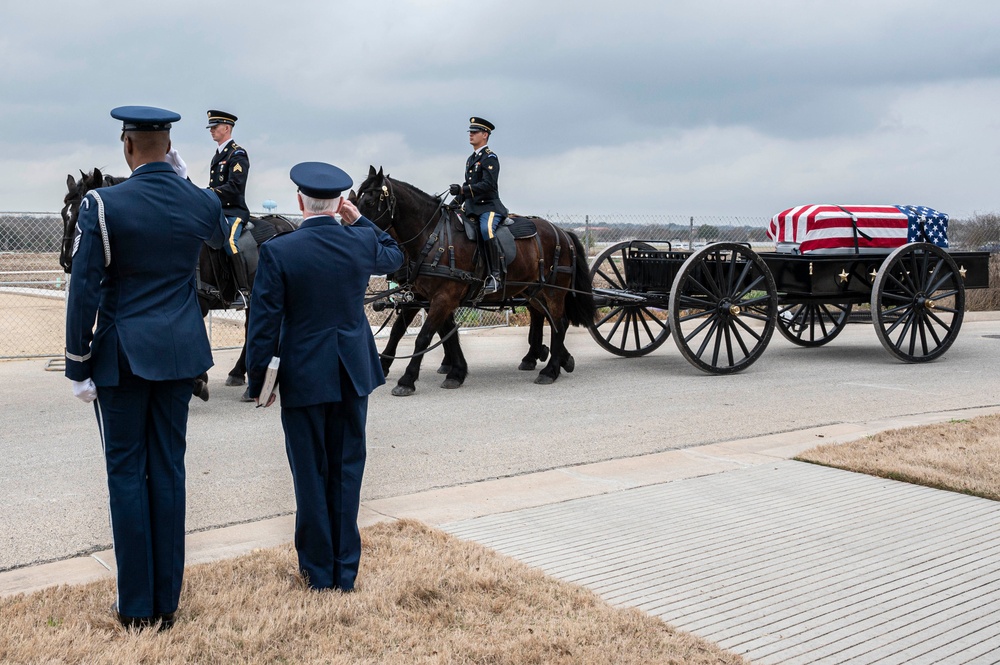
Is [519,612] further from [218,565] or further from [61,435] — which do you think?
[61,435]

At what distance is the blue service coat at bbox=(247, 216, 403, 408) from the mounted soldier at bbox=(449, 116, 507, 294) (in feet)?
20.2

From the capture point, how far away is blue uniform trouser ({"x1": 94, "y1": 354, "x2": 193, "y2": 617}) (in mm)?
3619

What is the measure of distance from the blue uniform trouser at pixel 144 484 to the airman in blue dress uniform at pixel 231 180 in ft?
19.7

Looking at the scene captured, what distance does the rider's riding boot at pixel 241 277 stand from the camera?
960cm

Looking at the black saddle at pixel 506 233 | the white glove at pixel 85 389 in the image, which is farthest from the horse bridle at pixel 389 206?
the white glove at pixel 85 389

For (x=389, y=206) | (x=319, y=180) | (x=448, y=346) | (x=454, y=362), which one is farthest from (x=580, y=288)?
(x=319, y=180)

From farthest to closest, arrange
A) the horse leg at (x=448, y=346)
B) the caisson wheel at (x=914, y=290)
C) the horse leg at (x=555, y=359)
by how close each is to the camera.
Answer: the caisson wheel at (x=914, y=290), the horse leg at (x=555, y=359), the horse leg at (x=448, y=346)

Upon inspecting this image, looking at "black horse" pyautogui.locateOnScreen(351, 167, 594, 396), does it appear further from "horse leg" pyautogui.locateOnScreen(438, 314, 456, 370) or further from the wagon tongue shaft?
the wagon tongue shaft

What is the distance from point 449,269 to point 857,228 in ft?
18.1

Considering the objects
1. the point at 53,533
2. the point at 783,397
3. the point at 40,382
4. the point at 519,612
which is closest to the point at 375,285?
the point at 40,382

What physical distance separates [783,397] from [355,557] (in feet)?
21.0

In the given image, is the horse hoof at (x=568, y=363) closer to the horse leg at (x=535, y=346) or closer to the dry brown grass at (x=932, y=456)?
the horse leg at (x=535, y=346)

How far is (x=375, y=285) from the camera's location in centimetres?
1727

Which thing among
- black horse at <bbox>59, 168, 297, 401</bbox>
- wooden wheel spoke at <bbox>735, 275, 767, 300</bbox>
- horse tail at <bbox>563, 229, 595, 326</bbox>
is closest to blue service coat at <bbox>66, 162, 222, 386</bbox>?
black horse at <bbox>59, 168, 297, 401</bbox>
